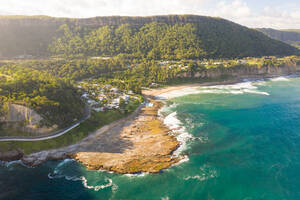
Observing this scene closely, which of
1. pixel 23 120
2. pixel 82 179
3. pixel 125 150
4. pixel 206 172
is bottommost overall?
pixel 82 179

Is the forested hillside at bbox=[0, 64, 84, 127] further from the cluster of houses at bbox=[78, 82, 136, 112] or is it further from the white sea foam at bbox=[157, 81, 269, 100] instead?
the white sea foam at bbox=[157, 81, 269, 100]

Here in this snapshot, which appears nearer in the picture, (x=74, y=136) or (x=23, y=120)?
(x=23, y=120)

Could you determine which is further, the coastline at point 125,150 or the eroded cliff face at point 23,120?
the eroded cliff face at point 23,120

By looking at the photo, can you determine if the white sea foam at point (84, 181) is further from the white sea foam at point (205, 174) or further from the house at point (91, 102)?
the house at point (91, 102)

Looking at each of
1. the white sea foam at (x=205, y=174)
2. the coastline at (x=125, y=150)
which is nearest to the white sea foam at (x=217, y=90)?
the coastline at (x=125, y=150)

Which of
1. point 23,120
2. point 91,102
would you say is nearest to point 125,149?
point 23,120

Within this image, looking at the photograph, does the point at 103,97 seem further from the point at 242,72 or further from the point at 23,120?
the point at 242,72
